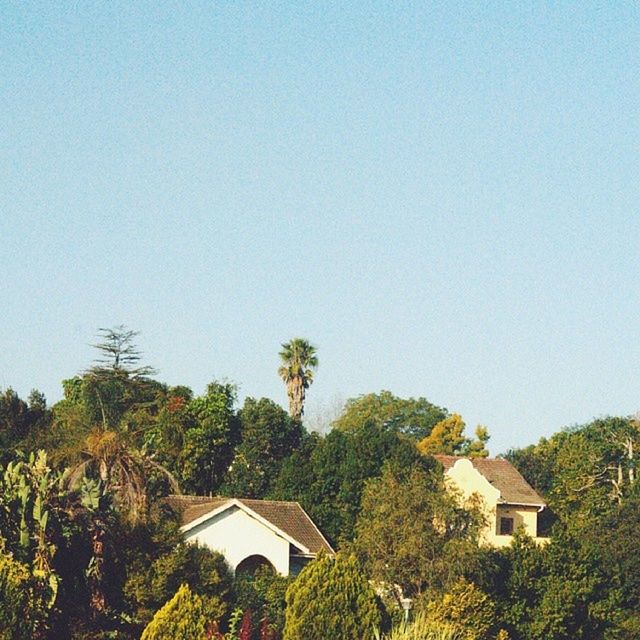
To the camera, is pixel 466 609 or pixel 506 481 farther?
pixel 506 481

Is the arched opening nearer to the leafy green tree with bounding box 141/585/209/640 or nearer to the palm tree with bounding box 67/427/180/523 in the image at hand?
the palm tree with bounding box 67/427/180/523

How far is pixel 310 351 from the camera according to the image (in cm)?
7625

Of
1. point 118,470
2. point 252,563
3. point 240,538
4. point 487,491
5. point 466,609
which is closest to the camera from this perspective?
point 118,470

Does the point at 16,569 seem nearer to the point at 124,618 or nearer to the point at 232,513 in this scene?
the point at 124,618

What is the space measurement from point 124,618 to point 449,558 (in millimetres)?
10447

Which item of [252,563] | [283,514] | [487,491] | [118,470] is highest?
[487,491]

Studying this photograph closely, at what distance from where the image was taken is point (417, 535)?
36156 mm

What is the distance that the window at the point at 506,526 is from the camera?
173 ft

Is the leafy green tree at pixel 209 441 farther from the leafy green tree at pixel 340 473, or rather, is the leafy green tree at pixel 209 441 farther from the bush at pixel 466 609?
the bush at pixel 466 609

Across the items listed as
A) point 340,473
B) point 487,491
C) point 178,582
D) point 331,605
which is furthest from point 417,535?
point 487,491

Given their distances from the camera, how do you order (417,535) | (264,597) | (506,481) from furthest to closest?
(506,481)
(264,597)
(417,535)

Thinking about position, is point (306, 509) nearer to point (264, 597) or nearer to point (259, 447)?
point (259, 447)

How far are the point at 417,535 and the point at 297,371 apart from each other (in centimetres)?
3911

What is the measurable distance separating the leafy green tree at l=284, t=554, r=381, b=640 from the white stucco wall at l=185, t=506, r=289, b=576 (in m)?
11.3
